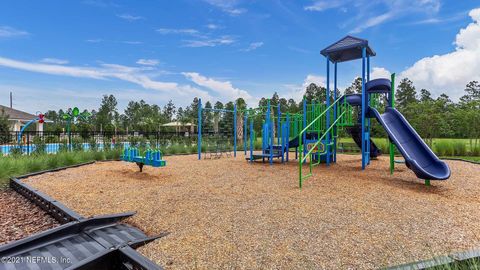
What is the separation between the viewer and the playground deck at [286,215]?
2.75 meters

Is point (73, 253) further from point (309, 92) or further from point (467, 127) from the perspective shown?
point (309, 92)

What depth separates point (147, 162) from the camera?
7.34 metres

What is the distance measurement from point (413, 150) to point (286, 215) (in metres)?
4.78

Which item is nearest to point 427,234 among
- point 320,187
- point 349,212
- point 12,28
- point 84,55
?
point 349,212

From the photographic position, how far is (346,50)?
961cm

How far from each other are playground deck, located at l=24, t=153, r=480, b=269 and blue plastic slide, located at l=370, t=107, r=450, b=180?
0.35 m

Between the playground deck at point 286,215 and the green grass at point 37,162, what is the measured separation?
739mm

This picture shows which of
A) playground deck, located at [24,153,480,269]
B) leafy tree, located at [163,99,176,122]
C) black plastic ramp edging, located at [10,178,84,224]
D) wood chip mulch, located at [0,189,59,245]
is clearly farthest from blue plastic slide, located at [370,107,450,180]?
leafy tree, located at [163,99,176,122]

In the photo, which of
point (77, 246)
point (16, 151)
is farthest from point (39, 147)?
point (77, 246)

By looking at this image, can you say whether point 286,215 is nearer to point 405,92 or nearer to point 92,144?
point 92,144

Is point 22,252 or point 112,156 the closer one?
point 22,252

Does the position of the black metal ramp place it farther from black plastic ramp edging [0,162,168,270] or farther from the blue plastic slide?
the blue plastic slide

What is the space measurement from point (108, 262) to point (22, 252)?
42.9 inches

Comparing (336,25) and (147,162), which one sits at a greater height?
(336,25)
